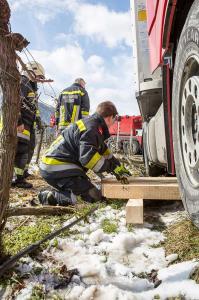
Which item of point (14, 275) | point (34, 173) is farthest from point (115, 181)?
point (34, 173)

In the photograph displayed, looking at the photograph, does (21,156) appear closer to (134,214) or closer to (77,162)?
(77,162)

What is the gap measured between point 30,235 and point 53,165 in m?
1.34

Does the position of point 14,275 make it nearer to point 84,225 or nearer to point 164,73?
point 84,225

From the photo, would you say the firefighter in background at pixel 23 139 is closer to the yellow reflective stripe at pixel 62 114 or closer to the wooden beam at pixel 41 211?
the yellow reflective stripe at pixel 62 114

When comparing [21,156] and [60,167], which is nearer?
[60,167]

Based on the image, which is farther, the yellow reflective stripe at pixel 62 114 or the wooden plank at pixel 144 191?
the yellow reflective stripe at pixel 62 114

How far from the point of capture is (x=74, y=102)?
6.20 metres

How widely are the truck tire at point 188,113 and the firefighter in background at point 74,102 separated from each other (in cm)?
412

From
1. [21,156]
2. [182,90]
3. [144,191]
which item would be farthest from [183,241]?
[21,156]

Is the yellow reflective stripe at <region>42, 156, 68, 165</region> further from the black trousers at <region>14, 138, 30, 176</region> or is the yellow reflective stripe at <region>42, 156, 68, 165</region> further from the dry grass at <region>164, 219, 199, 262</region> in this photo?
the dry grass at <region>164, 219, 199, 262</region>

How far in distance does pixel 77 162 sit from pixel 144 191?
3.19ft

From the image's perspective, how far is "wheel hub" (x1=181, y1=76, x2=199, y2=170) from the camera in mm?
1875

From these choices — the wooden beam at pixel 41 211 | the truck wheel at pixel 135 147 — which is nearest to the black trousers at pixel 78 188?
the wooden beam at pixel 41 211

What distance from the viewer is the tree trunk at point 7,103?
6.14 feet
